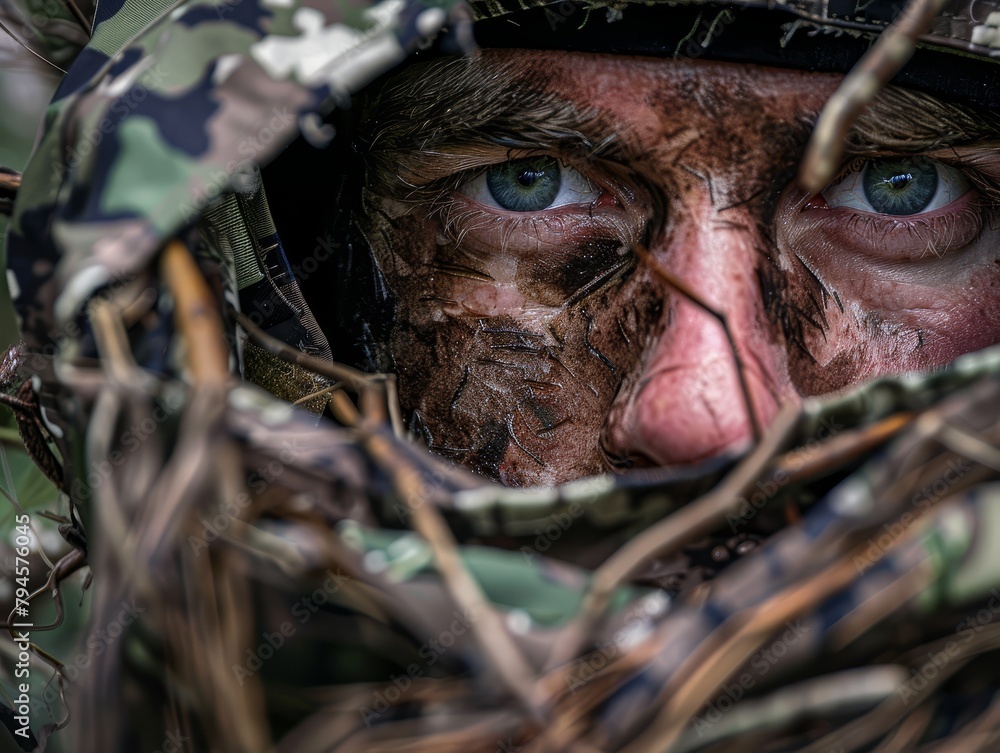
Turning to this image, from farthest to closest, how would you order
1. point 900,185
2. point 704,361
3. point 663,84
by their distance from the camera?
point 900,185 → point 663,84 → point 704,361

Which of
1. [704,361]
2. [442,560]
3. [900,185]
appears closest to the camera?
[442,560]

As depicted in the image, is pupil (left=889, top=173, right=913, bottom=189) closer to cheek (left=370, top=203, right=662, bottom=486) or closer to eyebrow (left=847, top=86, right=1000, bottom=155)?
eyebrow (left=847, top=86, right=1000, bottom=155)

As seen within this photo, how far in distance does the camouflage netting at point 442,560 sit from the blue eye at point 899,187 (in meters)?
0.54

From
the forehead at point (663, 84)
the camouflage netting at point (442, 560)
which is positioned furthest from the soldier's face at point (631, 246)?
the camouflage netting at point (442, 560)

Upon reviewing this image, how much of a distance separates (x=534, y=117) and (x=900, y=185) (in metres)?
0.47

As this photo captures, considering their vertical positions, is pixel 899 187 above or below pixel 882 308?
above

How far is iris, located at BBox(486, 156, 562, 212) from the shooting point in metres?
1.22

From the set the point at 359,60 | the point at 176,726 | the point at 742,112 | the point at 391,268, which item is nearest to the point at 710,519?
the point at 176,726

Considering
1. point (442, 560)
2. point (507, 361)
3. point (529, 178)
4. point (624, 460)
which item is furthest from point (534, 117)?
point (442, 560)

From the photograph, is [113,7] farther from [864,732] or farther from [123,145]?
[864,732]

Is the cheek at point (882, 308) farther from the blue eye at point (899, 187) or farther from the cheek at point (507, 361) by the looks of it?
the cheek at point (507, 361)

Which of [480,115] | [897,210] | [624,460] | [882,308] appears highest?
[480,115]

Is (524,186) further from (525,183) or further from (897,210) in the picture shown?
(897,210)

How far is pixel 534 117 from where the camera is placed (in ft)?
3.62
